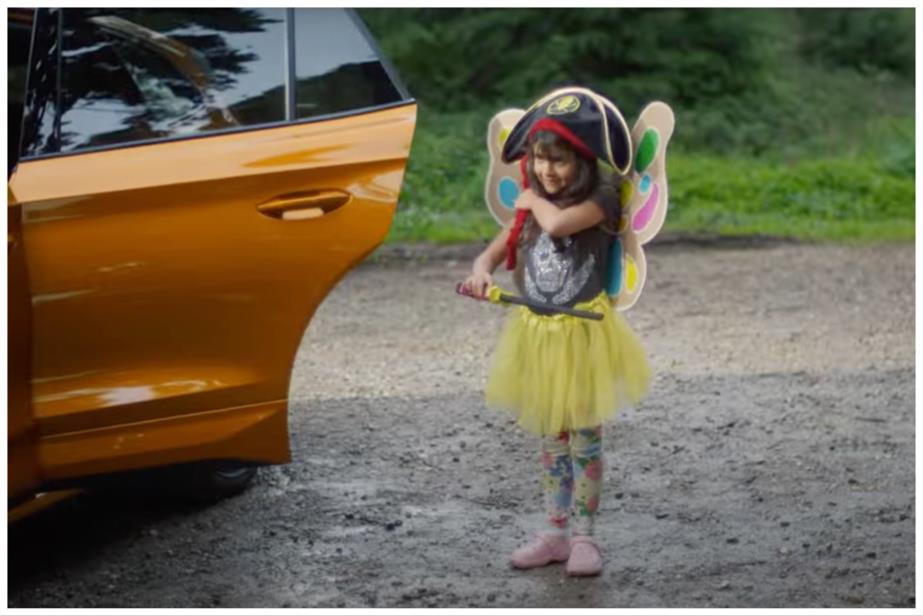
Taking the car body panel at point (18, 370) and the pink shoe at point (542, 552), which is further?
the pink shoe at point (542, 552)

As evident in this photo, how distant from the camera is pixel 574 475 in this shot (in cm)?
404

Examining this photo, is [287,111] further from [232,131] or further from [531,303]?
[531,303]

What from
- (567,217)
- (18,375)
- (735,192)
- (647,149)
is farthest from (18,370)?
(735,192)

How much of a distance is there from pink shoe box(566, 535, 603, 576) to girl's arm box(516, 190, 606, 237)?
89 centimetres

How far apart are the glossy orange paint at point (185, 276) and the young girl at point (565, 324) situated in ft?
1.32

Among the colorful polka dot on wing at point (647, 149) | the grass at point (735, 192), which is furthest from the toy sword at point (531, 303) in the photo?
the grass at point (735, 192)

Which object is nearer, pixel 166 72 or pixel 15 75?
pixel 166 72

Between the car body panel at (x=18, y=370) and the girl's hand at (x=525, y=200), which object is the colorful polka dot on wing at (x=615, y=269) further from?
the car body panel at (x=18, y=370)

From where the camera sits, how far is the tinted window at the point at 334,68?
4.02 meters

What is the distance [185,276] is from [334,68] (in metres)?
0.75

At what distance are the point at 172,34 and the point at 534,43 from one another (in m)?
11.8

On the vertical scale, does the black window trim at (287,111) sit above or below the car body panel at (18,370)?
above

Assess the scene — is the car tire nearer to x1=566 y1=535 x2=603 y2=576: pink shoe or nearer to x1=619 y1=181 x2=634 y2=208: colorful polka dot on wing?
x1=566 y1=535 x2=603 y2=576: pink shoe

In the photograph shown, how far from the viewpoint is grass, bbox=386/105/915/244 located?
1123cm
